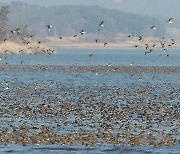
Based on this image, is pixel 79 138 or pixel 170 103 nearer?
pixel 79 138

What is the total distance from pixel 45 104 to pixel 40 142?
1538cm

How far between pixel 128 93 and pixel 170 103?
10065 mm

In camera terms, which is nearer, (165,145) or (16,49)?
(165,145)

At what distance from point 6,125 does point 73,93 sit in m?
21.3

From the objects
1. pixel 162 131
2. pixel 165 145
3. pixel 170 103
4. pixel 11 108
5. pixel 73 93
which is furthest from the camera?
pixel 73 93

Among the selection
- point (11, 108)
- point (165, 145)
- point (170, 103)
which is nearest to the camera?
point (165, 145)

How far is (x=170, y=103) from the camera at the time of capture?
50.3m

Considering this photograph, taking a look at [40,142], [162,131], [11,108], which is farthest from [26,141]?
[11,108]

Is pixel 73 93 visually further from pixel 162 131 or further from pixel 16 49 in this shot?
pixel 16 49

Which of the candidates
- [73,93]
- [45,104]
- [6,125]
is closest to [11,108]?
[45,104]

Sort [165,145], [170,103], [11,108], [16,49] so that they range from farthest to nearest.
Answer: [16,49] → [170,103] → [11,108] → [165,145]

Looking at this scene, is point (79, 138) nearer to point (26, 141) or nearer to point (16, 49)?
point (26, 141)

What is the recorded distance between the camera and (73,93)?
5928 cm

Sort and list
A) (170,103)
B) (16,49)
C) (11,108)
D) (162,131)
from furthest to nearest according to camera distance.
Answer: (16,49) < (170,103) < (11,108) < (162,131)
